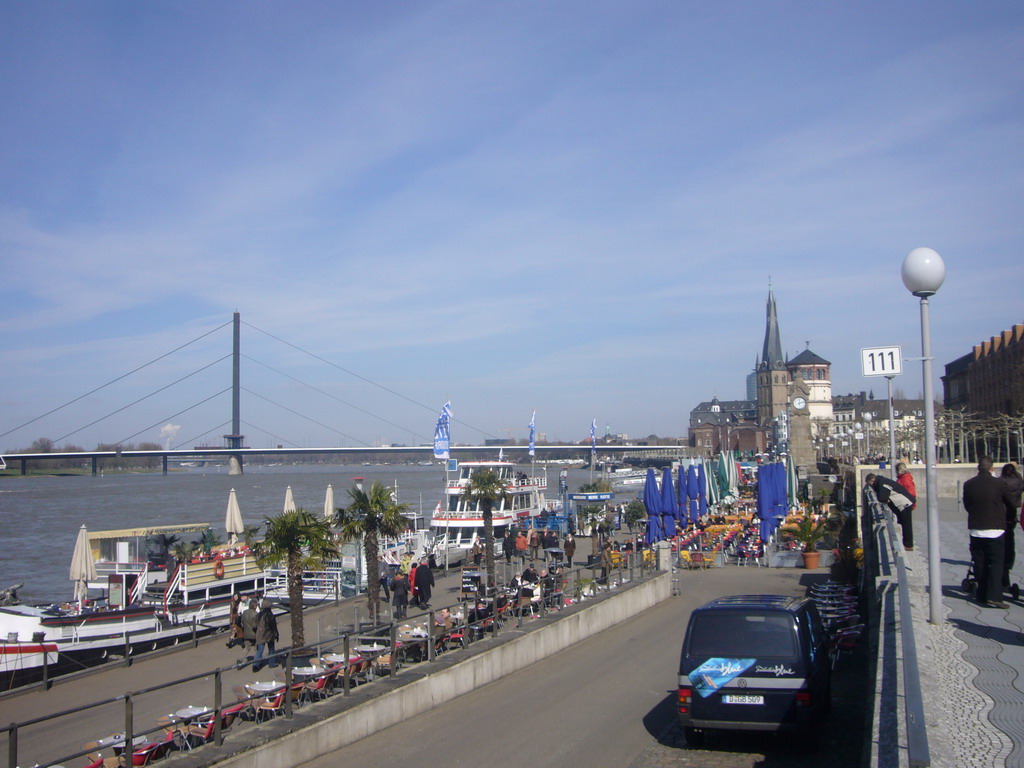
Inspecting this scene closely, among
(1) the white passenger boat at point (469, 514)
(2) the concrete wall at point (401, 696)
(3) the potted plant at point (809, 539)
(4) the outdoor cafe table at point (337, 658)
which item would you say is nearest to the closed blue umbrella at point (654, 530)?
(3) the potted plant at point (809, 539)

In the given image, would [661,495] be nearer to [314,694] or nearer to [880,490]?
[880,490]

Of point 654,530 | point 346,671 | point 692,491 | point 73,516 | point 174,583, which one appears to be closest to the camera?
point 346,671

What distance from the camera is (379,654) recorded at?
10547 millimetres

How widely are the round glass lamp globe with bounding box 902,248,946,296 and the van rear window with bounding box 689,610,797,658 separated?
10.7 feet

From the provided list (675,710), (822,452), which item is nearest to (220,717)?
(675,710)

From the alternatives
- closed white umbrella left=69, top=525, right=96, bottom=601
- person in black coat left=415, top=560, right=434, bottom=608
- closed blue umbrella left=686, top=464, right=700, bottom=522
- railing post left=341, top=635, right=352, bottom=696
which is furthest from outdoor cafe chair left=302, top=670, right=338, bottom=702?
closed blue umbrella left=686, top=464, right=700, bottom=522

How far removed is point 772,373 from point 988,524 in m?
154

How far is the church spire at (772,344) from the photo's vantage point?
158 metres

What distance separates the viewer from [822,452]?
112 metres

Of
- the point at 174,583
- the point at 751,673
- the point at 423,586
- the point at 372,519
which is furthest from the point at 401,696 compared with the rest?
the point at 174,583

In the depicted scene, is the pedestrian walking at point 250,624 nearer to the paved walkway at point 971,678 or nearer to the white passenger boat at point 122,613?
the white passenger boat at point 122,613

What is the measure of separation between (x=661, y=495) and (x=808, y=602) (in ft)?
55.8

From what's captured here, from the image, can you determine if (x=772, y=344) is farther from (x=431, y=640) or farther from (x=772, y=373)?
(x=431, y=640)

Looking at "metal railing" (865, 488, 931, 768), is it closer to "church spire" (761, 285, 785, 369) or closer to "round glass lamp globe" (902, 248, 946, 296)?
"round glass lamp globe" (902, 248, 946, 296)
